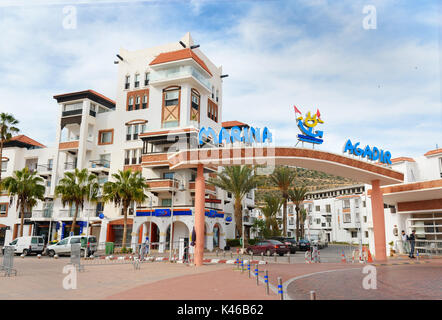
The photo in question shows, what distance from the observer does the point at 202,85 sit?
1786 inches

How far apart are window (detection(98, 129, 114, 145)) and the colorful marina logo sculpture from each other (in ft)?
107

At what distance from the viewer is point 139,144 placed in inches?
1815

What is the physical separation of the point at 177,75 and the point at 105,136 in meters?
14.2

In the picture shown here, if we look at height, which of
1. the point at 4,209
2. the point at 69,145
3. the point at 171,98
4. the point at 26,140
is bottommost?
the point at 4,209

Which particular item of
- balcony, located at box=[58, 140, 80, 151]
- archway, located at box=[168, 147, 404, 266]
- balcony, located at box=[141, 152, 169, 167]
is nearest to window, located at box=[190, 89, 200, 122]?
balcony, located at box=[141, 152, 169, 167]

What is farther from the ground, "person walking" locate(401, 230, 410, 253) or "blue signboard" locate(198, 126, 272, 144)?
"blue signboard" locate(198, 126, 272, 144)

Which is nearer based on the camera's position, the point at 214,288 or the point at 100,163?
the point at 214,288

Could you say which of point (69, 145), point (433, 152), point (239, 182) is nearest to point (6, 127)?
point (69, 145)

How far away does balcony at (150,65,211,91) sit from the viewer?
43.7m

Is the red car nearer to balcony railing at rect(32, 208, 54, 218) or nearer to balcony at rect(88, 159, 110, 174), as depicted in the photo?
balcony at rect(88, 159, 110, 174)

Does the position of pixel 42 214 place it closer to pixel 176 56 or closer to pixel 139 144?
pixel 139 144
